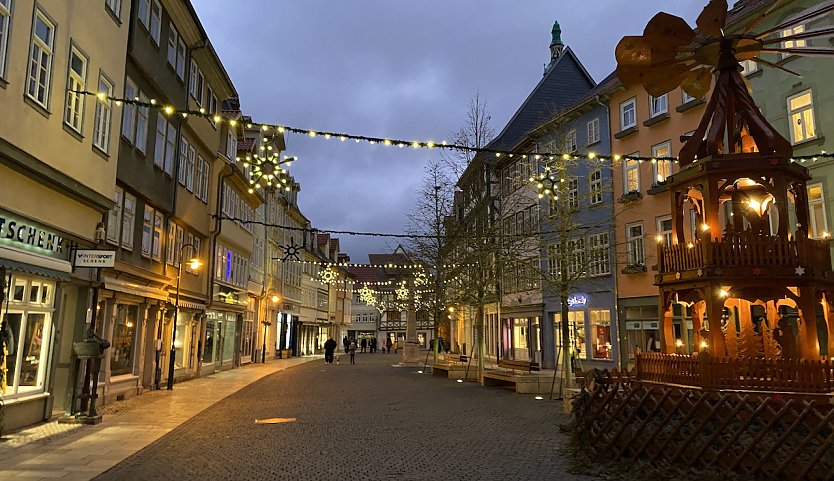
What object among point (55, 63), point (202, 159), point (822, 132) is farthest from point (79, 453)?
point (822, 132)

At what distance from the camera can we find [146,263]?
1861cm

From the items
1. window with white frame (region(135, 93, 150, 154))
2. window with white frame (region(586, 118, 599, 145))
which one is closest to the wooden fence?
window with white frame (region(135, 93, 150, 154))

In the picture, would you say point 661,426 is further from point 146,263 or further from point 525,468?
point 146,263

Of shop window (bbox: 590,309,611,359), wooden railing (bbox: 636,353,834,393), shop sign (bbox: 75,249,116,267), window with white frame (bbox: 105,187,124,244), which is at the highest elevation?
window with white frame (bbox: 105,187,124,244)

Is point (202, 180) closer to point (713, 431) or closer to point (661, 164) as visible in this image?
point (661, 164)

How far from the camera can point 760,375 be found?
827cm

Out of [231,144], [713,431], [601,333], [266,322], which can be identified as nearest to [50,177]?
[713,431]

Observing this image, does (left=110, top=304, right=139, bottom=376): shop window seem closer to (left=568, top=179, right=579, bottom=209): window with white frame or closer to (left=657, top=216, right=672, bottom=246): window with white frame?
(left=568, top=179, right=579, bottom=209): window with white frame

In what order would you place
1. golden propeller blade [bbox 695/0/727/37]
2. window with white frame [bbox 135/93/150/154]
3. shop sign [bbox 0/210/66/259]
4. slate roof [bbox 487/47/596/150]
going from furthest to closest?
slate roof [bbox 487/47/596/150], window with white frame [bbox 135/93/150/154], shop sign [bbox 0/210/66/259], golden propeller blade [bbox 695/0/727/37]

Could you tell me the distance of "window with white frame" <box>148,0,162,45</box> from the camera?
17852 millimetres

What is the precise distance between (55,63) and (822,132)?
67.6 ft

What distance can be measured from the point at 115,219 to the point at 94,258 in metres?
3.57

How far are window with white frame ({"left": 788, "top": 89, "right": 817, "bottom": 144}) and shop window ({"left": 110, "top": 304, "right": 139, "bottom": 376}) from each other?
21.3m

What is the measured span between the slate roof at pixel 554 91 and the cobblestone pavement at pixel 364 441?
83.4 ft
